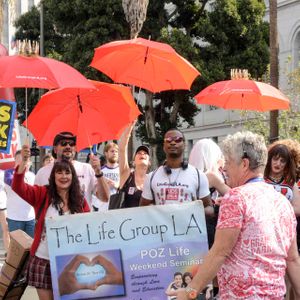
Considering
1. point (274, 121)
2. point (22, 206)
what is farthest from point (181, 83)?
point (274, 121)

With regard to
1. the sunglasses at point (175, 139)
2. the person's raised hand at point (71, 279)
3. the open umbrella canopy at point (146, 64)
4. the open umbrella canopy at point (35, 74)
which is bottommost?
the person's raised hand at point (71, 279)

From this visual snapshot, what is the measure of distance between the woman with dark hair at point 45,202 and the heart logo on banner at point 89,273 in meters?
0.26

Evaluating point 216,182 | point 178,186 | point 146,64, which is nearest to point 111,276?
point 178,186

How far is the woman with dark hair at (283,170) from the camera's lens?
251 inches

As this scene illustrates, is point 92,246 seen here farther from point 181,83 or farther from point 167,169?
point 181,83

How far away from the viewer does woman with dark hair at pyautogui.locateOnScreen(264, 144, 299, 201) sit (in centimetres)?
638

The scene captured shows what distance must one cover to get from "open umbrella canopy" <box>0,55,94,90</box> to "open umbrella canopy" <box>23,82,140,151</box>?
36.8 inches

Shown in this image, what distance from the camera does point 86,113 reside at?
7.57 m

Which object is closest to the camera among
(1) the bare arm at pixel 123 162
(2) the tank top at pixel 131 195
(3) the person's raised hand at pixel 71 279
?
(3) the person's raised hand at pixel 71 279

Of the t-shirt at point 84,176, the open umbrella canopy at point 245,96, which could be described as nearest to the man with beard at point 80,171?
the t-shirt at point 84,176

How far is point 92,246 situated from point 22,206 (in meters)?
4.65

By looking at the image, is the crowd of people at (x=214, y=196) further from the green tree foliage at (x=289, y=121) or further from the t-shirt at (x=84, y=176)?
the green tree foliage at (x=289, y=121)

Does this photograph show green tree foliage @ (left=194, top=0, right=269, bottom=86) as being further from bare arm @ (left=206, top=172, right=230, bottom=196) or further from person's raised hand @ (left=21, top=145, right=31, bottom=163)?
person's raised hand @ (left=21, top=145, right=31, bottom=163)

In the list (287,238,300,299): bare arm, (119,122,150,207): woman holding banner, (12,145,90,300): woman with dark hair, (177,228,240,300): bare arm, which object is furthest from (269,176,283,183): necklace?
(177,228,240,300): bare arm
